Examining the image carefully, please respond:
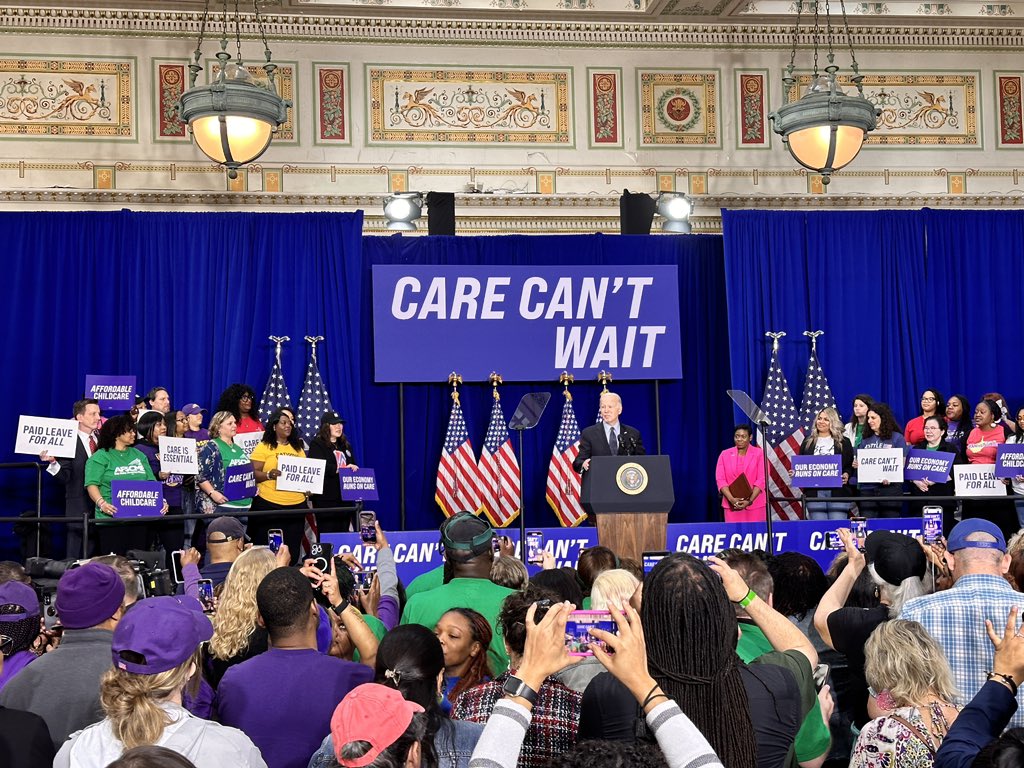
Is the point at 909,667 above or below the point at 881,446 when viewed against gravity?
below

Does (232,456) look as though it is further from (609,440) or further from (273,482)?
(609,440)

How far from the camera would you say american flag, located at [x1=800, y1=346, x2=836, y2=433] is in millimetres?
11133

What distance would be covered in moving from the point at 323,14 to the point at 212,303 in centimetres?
291

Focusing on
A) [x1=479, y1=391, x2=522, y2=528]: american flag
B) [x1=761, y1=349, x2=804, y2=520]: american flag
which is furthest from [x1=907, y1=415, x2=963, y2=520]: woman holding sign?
[x1=479, y1=391, x2=522, y2=528]: american flag

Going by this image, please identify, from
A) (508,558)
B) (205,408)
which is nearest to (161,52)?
(205,408)

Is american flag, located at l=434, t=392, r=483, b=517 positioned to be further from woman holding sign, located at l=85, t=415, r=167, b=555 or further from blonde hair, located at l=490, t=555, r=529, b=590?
blonde hair, located at l=490, t=555, r=529, b=590

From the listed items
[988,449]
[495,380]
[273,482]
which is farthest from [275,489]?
[988,449]

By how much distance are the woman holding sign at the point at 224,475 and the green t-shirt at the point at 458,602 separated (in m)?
4.68

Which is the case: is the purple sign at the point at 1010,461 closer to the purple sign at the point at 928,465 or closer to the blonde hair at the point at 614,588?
the purple sign at the point at 928,465

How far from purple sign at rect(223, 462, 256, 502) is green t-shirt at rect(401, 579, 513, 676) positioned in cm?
464

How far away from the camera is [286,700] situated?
2.96 meters

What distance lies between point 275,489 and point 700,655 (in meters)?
7.12

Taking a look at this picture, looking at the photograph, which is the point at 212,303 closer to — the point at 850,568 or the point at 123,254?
the point at 123,254

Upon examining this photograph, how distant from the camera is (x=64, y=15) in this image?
11125 mm
